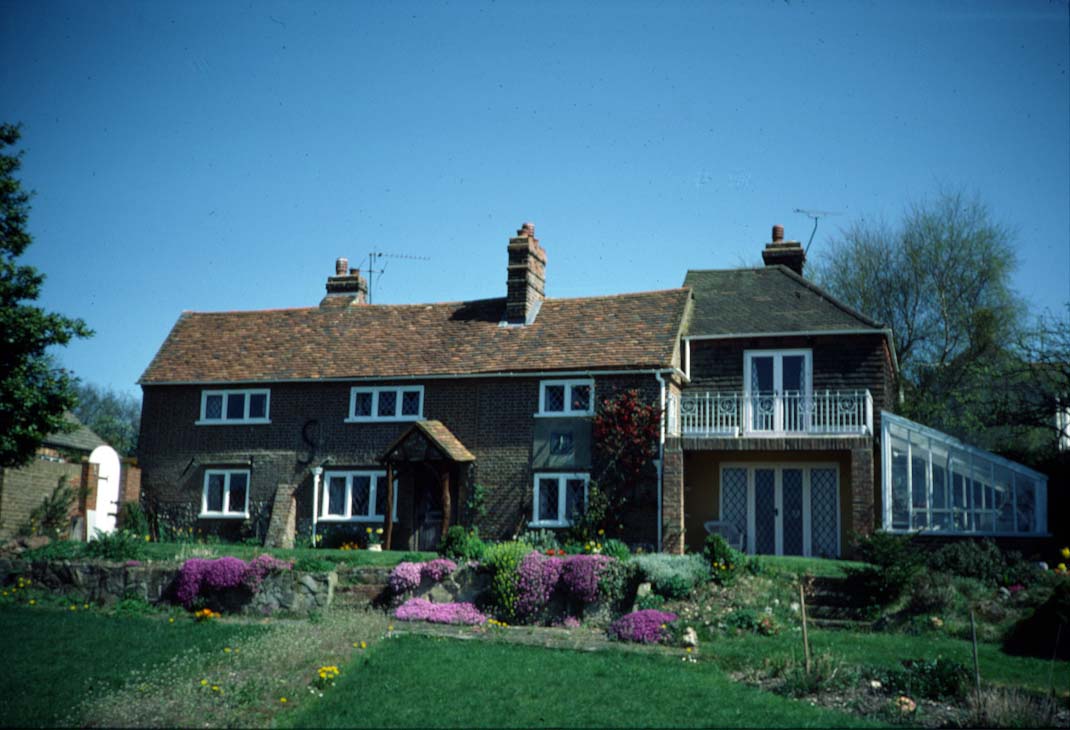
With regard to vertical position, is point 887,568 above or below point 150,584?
above

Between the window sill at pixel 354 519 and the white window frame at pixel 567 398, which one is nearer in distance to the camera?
the white window frame at pixel 567 398

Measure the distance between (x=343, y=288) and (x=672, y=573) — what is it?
55.9 ft

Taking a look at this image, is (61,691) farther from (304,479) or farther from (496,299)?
(496,299)

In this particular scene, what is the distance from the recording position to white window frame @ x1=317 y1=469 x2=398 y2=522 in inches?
1057

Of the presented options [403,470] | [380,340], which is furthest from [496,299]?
Result: [403,470]

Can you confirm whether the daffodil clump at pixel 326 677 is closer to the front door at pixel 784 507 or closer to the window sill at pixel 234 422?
the front door at pixel 784 507

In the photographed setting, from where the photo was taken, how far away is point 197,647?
14.8 metres

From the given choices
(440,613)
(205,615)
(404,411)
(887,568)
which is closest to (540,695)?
(440,613)

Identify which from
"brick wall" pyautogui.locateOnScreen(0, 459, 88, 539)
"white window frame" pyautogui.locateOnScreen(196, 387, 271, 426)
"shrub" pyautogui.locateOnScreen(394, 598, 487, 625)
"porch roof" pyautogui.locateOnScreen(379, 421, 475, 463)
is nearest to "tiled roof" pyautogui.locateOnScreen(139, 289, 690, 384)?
"white window frame" pyautogui.locateOnScreen(196, 387, 271, 426)

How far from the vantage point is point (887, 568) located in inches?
706

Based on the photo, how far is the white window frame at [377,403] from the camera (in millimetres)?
27406

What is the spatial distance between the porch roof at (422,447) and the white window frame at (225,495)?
4.71m

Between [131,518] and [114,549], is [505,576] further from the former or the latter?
[131,518]

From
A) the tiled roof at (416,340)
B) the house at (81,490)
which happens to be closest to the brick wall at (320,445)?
the tiled roof at (416,340)
